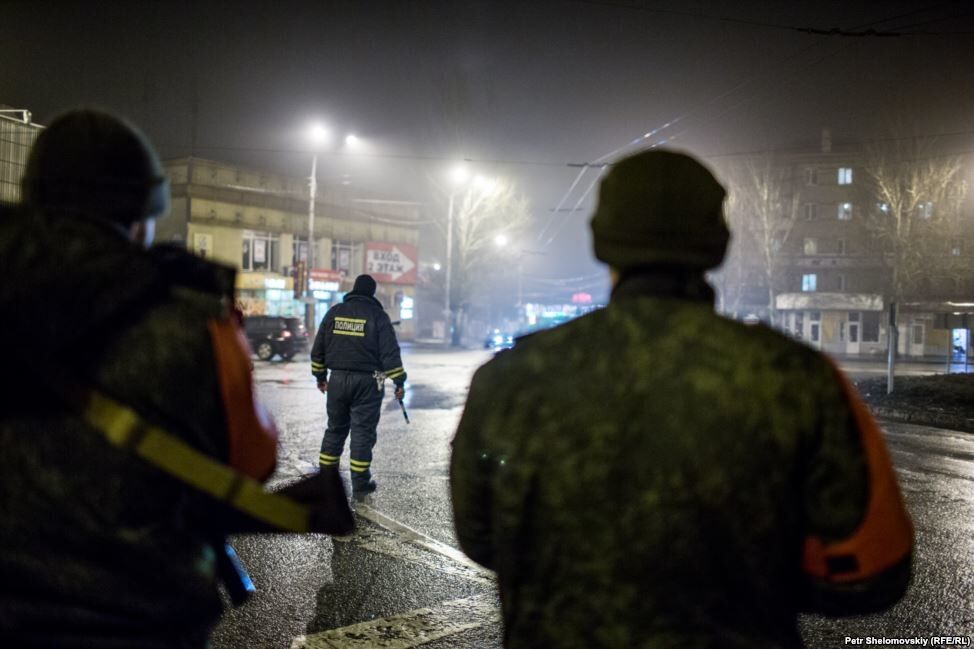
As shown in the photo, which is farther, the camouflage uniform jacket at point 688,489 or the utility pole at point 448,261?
the utility pole at point 448,261

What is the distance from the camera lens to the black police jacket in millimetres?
6824

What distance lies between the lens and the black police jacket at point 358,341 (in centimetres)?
682

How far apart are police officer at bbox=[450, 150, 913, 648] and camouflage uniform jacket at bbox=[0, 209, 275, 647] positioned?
0.68 metres

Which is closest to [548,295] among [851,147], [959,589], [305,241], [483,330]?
[483,330]

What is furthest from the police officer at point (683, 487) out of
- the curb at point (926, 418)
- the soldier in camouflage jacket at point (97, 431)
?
the curb at point (926, 418)

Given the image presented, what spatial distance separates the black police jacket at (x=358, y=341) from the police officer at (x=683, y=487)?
209 inches

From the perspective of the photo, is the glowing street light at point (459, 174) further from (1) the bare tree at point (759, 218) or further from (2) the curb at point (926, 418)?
(2) the curb at point (926, 418)

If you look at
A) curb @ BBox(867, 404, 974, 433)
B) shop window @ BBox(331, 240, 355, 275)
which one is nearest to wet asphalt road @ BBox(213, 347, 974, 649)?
curb @ BBox(867, 404, 974, 433)

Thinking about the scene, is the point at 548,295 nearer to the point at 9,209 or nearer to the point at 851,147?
the point at 851,147

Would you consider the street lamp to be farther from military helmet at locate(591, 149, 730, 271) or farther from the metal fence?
military helmet at locate(591, 149, 730, 271)

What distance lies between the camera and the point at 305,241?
4644cm

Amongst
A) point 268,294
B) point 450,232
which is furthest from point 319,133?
point 268,294

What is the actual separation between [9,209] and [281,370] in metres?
21.3

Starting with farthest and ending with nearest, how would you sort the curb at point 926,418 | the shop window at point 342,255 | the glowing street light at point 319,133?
the shop window at point 342,255, the glowing street light at point 319,133, the curb at point 926,418
